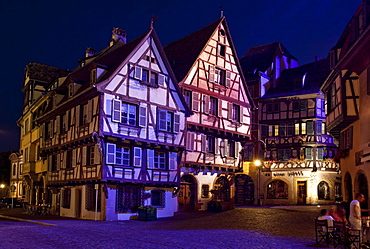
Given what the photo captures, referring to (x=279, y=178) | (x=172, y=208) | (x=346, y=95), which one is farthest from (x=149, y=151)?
(x=279, y=178)

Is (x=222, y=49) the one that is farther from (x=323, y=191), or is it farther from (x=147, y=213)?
(x=323, y=191)

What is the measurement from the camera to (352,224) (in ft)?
45.2

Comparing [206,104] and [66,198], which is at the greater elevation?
[206,104]

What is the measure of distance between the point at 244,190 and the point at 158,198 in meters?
19.8

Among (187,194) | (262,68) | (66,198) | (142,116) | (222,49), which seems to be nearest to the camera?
(142,116)

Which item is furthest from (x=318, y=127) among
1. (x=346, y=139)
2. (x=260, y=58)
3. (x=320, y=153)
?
(x=346, y=139)

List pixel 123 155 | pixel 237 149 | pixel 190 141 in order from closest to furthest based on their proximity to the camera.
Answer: pixel 123 155
pixel 190 141
pixel 237 149

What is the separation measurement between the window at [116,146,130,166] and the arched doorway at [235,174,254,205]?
72.9 feet

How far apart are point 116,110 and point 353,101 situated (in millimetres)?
13021

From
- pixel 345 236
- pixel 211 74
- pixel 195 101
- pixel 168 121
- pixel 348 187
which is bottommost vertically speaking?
pixel 345 236

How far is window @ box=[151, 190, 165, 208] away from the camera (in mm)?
29562

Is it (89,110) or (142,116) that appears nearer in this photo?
(89,110)

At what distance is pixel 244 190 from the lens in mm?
47812

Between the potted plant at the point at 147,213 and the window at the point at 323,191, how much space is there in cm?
2306
